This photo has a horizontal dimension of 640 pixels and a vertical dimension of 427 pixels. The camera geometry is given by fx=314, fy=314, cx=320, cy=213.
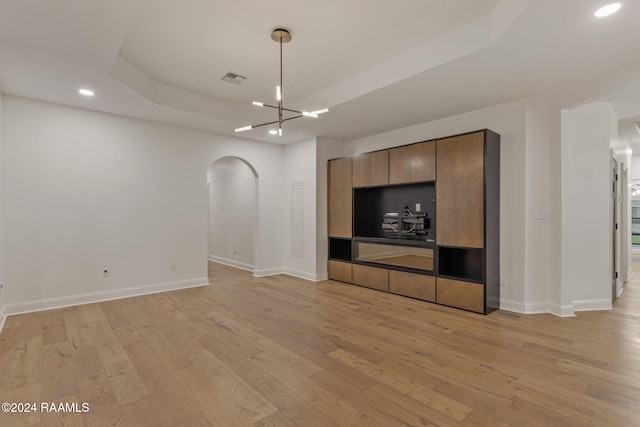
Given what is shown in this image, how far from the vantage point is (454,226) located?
4.09 metres

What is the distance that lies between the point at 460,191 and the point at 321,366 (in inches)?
110

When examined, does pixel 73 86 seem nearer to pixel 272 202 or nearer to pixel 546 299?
pixel 272 202

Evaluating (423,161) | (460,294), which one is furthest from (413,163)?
(460,294)

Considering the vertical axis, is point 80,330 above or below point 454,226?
below

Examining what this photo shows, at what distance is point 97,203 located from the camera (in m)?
4.41

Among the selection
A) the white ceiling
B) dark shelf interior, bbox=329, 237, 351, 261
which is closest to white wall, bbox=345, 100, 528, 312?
the white ceiling

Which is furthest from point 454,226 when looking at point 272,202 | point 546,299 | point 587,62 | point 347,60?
point 272,202

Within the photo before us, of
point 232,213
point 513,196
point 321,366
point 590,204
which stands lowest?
point 321,366

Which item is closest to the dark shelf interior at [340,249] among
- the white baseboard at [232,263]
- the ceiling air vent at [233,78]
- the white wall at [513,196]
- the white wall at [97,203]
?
the white baseboard at [232,263]

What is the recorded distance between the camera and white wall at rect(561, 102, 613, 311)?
392 centimetres

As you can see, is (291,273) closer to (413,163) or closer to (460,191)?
(413,163)

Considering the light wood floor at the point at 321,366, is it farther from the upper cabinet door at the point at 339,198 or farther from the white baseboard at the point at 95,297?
the upper cabinet door at the point at 339,198

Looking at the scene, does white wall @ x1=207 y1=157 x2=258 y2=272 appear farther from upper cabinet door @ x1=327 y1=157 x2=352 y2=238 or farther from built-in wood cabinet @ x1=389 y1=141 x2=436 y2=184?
built-in wood cabinet @ x1=389 y1=141 x2=436 y2=184

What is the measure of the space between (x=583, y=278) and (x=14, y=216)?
7.09 metres
